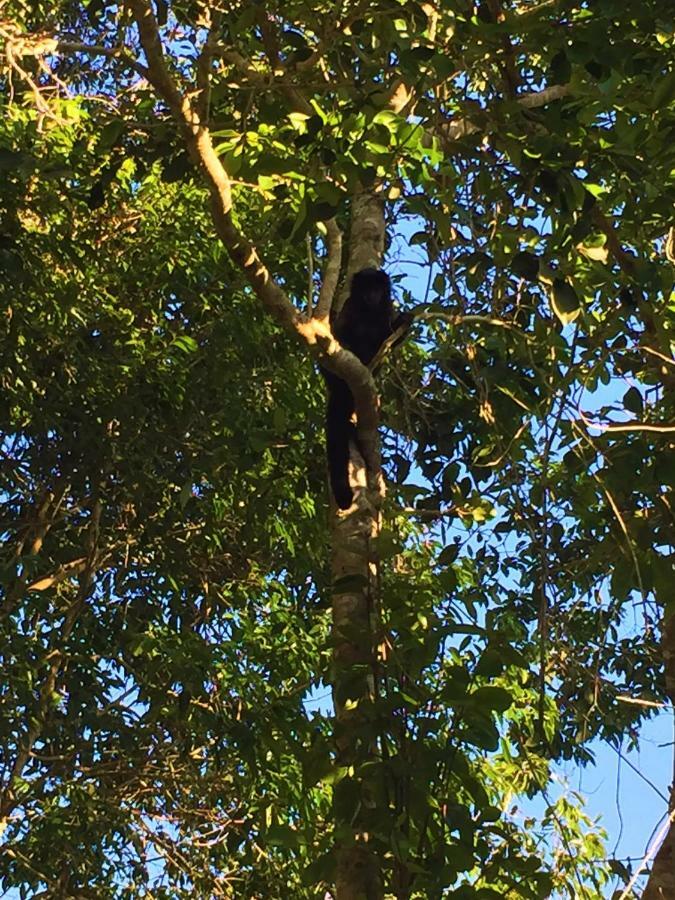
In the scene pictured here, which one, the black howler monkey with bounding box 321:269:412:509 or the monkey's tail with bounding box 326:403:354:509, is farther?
the black howler monkey with bounding box 321:269:412:509

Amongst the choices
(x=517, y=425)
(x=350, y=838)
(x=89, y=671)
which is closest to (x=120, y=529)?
(x=89, y=671)

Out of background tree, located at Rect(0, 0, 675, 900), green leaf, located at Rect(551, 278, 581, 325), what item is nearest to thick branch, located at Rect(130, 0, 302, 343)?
background tree, located at Rect(0, 0, 675, 900)

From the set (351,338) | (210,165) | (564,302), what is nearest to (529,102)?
(564,302)

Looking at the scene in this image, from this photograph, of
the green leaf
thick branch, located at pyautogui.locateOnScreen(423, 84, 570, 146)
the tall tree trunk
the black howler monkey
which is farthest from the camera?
the black howler monkey

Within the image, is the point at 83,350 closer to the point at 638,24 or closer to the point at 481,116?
the point at 481,116

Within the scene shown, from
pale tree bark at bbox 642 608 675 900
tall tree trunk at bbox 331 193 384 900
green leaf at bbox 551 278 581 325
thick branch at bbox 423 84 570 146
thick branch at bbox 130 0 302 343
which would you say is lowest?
pale tree bark at bbox 642 608 675 900

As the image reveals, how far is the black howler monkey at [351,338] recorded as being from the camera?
3514mm

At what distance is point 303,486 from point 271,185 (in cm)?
244

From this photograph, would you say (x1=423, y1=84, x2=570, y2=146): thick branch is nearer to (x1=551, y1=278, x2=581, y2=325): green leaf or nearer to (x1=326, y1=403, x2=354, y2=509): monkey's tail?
(x1=551, y1=278, x2=581, y2=325): green leaf

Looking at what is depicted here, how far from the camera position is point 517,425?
13.1ft

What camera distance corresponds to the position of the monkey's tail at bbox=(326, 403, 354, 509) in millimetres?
3336

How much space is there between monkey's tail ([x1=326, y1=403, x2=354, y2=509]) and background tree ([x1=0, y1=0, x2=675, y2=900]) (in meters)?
0.11

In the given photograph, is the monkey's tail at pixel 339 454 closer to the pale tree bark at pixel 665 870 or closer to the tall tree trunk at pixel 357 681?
the tall tree trunk at pixel 357 681

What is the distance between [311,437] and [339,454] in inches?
60.2
